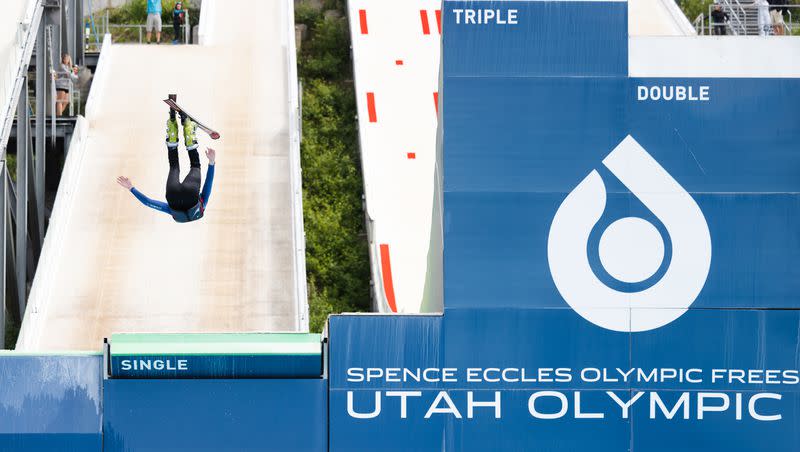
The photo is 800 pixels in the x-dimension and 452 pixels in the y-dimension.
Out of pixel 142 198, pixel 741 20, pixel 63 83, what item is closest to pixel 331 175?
pixel 63 83

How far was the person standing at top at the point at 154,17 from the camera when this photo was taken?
116 feet

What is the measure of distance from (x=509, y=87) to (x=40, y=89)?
48.1 ft

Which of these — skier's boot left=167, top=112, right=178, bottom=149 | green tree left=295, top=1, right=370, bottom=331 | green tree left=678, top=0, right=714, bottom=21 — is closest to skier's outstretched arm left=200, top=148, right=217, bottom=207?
skier's boot left=167, top=112, right=178, bottom=149

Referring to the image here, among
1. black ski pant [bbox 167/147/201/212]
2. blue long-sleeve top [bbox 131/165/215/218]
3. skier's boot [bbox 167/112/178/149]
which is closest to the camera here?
blue long-sleeve top [bbox 131/165/215/218]

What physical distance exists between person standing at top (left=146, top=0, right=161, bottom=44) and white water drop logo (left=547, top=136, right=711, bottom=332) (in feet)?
65.7

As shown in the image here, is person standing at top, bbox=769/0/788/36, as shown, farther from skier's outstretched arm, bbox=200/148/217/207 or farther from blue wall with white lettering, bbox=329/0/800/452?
blue wall with white lettering, bbox=329/0/800/452

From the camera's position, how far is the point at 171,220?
86.8ft

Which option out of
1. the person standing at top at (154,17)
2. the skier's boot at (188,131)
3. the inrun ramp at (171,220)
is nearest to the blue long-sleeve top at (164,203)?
the skier's boot at (188,131)

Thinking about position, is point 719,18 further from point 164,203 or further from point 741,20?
point 164,203

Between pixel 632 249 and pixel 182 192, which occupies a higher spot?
pixel 182 192

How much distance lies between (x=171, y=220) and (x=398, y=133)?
6101 mm

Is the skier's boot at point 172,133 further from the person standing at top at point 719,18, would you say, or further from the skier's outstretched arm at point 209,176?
the person standing at top at point 719,18

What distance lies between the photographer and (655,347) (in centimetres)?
1659

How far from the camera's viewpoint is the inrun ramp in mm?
24000
